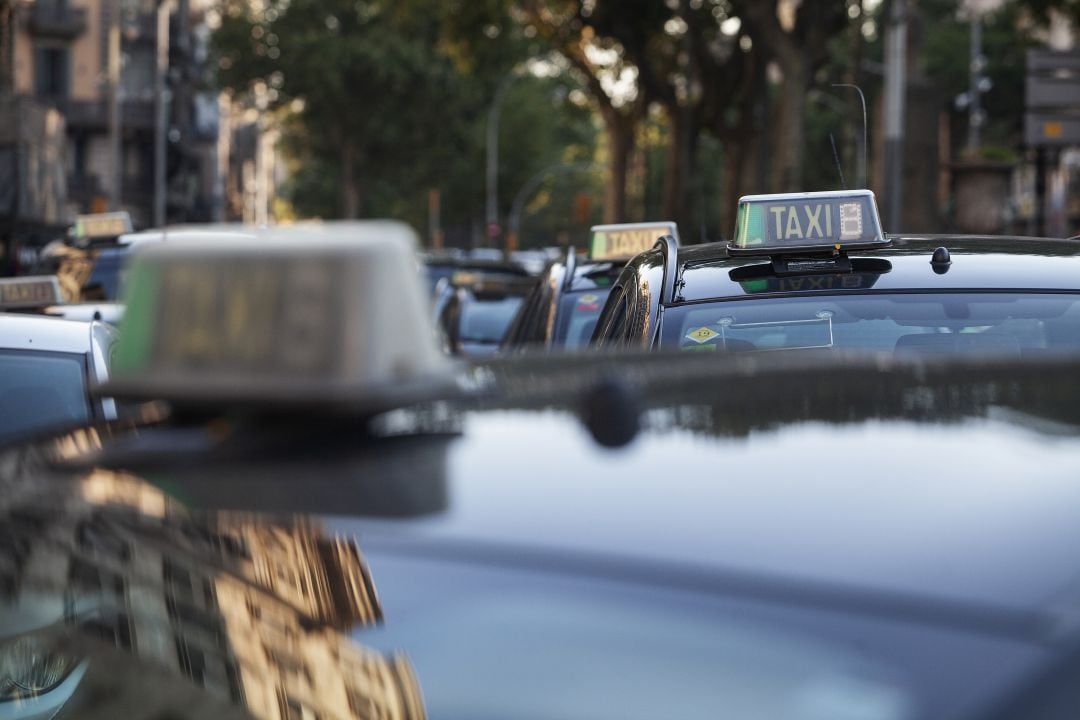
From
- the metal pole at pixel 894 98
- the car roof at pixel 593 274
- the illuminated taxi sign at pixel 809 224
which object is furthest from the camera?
the metal pole at pixel 894 98

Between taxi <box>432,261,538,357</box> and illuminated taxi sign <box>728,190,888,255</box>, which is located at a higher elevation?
illuminated taxi sign <box>728,190,888,255</box>

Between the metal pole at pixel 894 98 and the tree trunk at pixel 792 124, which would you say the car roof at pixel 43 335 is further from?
the tree trunk at pixel 792 124

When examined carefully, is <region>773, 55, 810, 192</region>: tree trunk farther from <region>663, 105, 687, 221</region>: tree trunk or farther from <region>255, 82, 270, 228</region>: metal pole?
<region>255, 82, 270, 228</region>: metal pole

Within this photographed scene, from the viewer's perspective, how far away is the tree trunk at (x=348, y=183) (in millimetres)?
60000

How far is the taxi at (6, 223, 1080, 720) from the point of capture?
1.29 metres

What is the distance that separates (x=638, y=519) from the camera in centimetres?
141

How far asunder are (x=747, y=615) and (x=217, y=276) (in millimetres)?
475

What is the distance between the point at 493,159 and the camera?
236ft

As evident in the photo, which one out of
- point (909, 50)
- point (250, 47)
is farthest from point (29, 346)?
point (250, 47)

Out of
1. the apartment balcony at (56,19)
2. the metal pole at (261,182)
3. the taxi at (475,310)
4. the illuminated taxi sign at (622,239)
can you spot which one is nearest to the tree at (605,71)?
the taxi at (475,310)

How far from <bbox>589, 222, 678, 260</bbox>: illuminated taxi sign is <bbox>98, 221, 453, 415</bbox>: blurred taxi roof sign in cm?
951

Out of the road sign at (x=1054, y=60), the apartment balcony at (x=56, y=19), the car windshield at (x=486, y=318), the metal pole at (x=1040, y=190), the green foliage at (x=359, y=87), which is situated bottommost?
the car windshield at (x=486, y=318)

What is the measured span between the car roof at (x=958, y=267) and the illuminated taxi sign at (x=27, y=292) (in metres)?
5.24

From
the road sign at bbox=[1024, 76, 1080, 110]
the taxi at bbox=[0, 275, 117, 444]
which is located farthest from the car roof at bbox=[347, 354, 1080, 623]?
the road sign at bbox=[1024, 76, 1080, 110]
